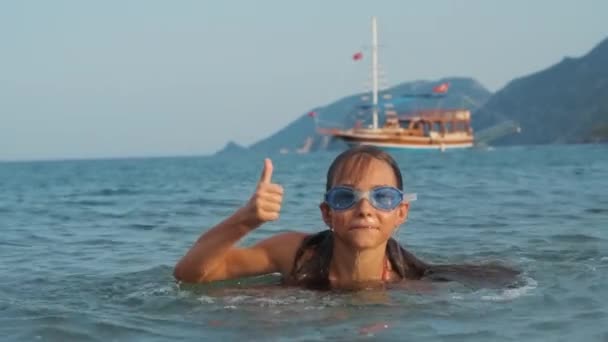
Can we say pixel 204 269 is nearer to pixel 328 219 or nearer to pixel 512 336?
pixel 328 219

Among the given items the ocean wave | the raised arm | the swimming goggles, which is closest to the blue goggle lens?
the swimming goggles

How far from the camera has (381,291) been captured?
551cm

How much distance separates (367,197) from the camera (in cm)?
497

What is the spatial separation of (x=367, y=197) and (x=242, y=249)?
934 mm

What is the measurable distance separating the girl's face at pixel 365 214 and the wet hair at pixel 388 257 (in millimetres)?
32

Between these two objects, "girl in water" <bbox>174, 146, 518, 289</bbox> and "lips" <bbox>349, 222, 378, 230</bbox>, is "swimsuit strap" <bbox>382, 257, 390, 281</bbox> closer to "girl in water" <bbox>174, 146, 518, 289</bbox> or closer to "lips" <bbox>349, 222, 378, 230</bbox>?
"girl in water" <bbox>174, 146, 518, 289</bbox>

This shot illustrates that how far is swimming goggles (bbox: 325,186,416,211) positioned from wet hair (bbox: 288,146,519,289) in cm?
12

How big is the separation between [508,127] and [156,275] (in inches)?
3290

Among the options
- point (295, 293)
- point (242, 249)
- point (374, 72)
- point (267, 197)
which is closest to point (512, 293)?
point (295, 293)

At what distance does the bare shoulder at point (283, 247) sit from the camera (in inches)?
219

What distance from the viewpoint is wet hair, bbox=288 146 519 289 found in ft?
16.7

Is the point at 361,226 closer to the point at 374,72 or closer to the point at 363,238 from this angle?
the point at 363,238

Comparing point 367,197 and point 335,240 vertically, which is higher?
point 367,197

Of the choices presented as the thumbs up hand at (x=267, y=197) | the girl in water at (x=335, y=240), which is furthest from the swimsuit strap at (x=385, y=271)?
the thumbs up hand at (x=267, y=197)
